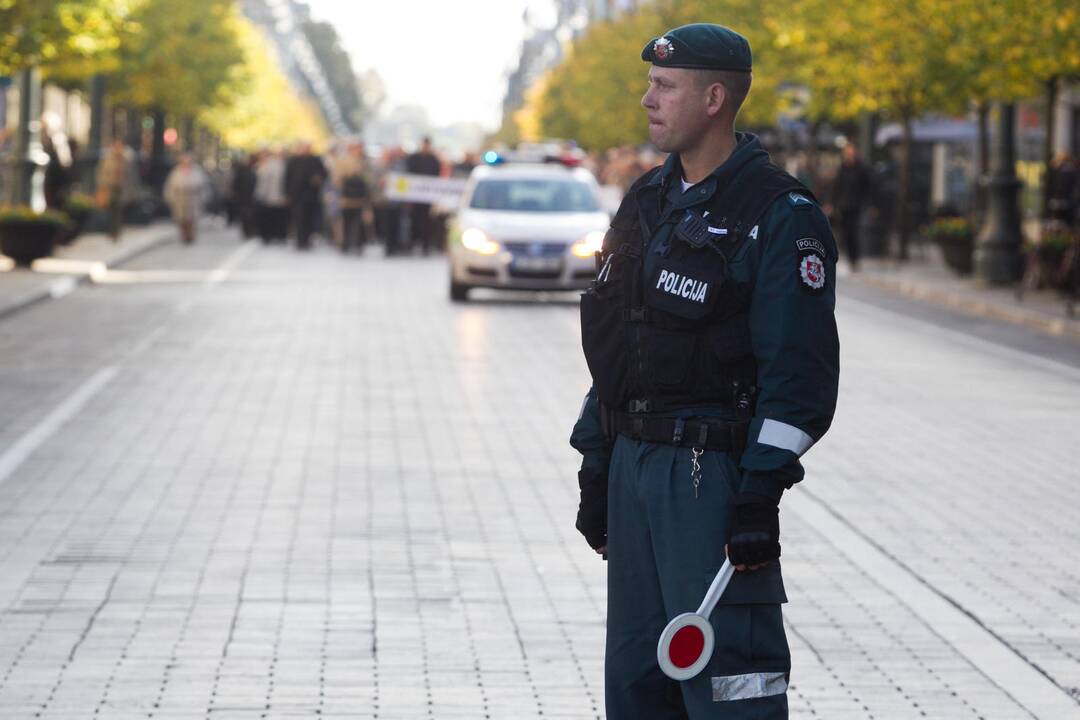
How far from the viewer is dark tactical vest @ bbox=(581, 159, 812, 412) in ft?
13.2

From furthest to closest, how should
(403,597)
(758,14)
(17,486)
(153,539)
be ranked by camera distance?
(758,14) → (17,486) → (153,539) → (403,597)

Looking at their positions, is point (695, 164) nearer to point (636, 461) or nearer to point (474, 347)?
point (636, 461)

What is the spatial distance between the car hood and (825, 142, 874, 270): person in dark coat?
26.8ft

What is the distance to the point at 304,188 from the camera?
125 feet

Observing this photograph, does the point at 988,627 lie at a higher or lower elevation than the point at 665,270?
lower

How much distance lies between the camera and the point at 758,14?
44469 mm

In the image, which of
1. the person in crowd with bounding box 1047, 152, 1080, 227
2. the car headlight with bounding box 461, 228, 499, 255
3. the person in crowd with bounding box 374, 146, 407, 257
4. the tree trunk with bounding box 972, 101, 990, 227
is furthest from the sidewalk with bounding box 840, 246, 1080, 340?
the person in crowd with bounding box 374, 146, 407, 257

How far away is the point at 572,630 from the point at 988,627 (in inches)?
53.6

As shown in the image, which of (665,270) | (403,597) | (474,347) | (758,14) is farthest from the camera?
(758,14)

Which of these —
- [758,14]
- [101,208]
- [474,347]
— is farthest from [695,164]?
[758,14]

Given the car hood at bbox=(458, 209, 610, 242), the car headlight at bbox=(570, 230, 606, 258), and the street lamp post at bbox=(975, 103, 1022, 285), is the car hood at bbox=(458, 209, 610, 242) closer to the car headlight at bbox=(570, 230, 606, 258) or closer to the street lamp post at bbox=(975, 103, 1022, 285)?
the car headlight at bbox=(570, 230, 606, 258)

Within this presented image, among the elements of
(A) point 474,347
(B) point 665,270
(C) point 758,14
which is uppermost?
(C) point 758,14

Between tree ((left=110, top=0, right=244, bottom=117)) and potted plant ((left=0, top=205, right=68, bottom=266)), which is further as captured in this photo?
tree ((left=110, top=0, right=244, bottom=117))

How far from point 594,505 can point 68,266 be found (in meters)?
25.7
